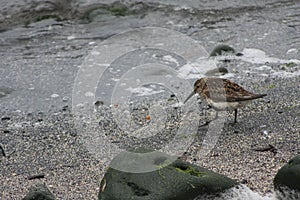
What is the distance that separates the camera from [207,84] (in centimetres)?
597

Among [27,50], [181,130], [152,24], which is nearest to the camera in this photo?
[181,130]

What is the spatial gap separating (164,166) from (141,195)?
299 mm

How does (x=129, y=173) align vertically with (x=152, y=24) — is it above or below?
above

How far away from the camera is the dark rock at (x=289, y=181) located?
3.69 meters

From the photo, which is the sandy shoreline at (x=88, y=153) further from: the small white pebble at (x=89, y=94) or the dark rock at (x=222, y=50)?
the dark rock at (x=222, y=50)

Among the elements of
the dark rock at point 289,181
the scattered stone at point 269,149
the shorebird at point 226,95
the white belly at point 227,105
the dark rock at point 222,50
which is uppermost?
the dark rock at point 289,181

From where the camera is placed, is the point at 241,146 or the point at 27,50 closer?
the point at 241,146

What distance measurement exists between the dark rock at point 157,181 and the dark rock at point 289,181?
31 cm

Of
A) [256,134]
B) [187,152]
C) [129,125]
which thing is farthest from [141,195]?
[129,125]

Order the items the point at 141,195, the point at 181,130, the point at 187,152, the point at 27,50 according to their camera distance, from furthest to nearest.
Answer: the point at 27,50
the point at 181,130
the point at 187,152
the point at 141,195

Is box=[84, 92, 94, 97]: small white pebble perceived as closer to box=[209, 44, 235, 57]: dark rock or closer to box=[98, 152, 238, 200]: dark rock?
box=[209, 44, 235, 57]: dark rock

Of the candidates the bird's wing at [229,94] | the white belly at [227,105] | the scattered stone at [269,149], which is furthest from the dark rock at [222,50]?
the scattered stone at [269,149]

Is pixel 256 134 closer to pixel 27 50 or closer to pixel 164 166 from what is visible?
pixel 164 166

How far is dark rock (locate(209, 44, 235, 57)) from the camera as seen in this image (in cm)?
869
